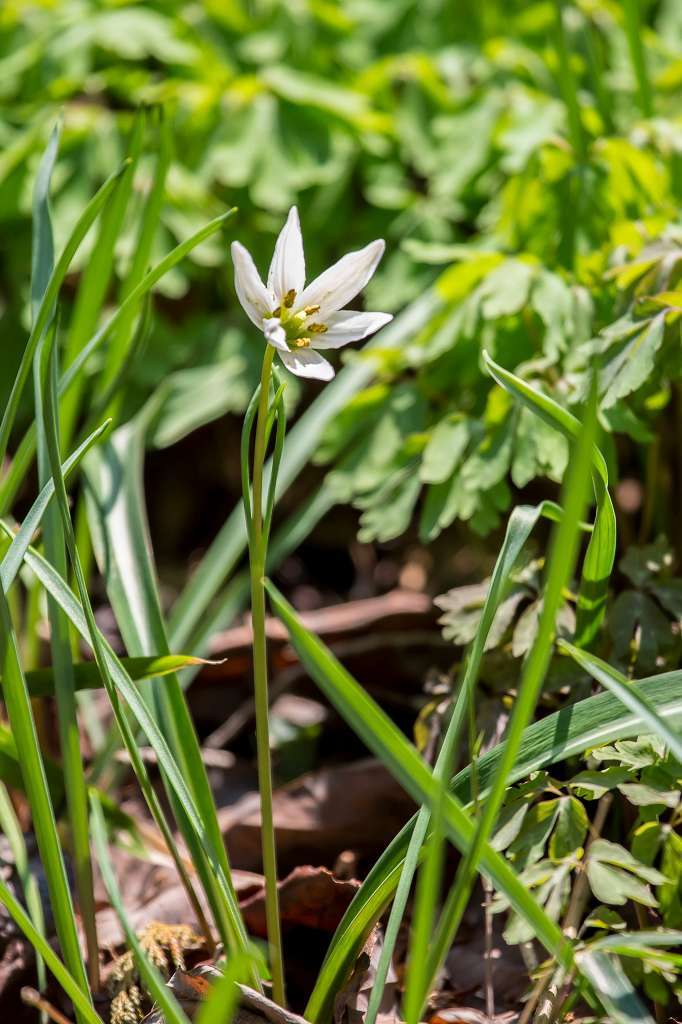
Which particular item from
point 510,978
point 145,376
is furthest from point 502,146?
point 510,978

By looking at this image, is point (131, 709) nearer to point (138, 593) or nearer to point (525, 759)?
point (138, 593)

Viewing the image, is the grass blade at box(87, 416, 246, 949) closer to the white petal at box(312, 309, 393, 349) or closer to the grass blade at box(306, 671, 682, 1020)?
the grass blade at box(306, 671, 682, 1020)

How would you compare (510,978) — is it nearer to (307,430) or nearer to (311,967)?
(311,967)

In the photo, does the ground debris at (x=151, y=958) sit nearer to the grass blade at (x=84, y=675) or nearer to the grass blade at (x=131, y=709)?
the grass blade at (x=131, y=709)

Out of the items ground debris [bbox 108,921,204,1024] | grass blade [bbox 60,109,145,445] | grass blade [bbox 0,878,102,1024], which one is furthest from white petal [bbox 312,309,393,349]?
ground debris [bbox 108,921,204,1024]

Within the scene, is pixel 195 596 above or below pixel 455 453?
below

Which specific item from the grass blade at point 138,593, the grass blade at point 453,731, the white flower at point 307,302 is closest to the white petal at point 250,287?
the white flower at point 307,302
